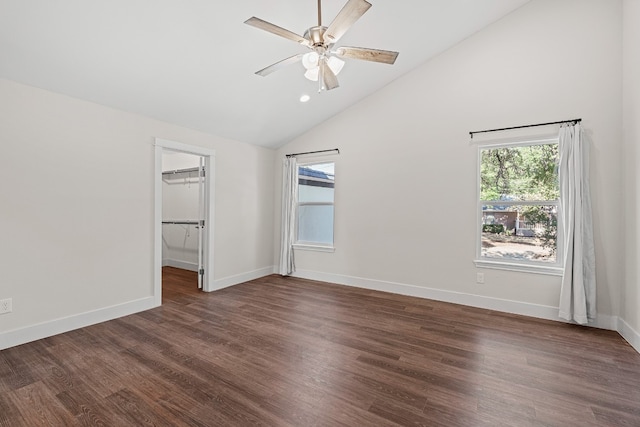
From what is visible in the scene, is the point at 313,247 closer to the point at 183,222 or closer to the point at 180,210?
the point at 183,222

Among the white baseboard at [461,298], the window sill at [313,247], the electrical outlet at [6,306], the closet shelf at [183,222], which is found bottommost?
the white baseboard at [461,298]

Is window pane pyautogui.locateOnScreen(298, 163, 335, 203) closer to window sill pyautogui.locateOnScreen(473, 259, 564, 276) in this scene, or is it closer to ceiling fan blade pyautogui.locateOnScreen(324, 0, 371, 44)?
window sill pyautogui.locateOnScreen(473, 259, 564, 276)

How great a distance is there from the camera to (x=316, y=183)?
5324 mm

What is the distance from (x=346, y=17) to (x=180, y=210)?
213 inches

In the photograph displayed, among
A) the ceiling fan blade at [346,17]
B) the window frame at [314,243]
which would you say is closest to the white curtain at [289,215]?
the window frame at [314,243]

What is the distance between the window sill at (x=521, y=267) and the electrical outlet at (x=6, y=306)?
503 cm

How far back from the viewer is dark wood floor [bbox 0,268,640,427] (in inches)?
69.9

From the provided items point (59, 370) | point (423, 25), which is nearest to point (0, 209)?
point (59, 370)

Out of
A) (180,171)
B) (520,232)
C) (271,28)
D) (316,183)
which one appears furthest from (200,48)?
(520,232)

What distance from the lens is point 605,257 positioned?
3.12 m

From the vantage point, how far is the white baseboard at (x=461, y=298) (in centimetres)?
331

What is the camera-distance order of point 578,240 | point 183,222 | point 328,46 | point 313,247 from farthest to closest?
1. point 183,222
2. point 313,247
3. point 578,240
4. point 328,46

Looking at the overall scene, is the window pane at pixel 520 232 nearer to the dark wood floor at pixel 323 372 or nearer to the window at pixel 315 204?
the dark wood floor at pixel 323 372

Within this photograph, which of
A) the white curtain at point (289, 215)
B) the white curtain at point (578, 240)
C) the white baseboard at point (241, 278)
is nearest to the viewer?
the white curtain at point (578, 240)
